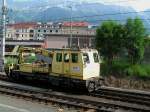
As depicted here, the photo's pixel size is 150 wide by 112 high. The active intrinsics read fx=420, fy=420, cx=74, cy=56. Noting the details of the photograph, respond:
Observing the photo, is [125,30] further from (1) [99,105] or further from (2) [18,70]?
(1) [99,105]

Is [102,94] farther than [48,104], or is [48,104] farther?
[102,94]

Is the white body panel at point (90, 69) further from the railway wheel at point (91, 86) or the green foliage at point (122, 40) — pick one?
the green foliage at point (122, 40)

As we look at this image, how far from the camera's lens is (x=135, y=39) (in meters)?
50.3

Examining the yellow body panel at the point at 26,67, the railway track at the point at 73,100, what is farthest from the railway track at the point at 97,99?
the yellow body panel at the point at 26,67

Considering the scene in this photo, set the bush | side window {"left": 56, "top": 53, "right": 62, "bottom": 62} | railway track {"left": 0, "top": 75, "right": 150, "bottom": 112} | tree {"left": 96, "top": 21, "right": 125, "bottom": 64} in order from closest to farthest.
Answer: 1. railway track {"left": 0, "top": 75, "right": 150, "bottom": 112}
2. side window {"left": 56, "top": 53, "right": 62, "bottom": 62}
3. the bush
4. tree {"left": 96, "top": 21, "right": 125, "bottom": 64}

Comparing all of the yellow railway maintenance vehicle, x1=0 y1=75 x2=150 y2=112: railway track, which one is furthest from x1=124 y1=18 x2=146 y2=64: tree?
x1=0 y1=75 x2=150 y2=112: railway track

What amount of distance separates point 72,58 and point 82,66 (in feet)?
2.91

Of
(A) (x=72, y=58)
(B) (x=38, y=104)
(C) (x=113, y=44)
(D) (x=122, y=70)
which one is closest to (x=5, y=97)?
(B) (x=38, y=104)

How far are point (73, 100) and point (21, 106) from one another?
3.32 m

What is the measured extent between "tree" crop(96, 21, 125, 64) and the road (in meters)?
30.5

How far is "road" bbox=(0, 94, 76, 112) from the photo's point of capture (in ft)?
57.1

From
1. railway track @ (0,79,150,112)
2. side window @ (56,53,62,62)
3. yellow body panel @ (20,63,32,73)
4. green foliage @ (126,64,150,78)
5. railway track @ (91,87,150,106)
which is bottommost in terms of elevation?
green foliage @ (126,64,150,78)

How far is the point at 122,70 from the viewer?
148 ft

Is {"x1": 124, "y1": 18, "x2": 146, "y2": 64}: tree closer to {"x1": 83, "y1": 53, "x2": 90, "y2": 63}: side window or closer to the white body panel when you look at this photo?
the white body panel
